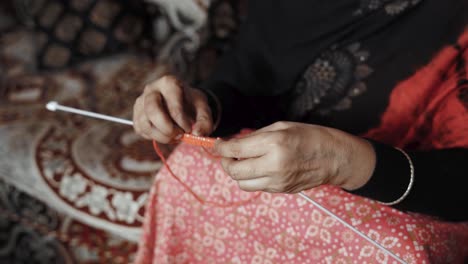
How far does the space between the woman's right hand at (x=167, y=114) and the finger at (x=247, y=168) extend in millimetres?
141

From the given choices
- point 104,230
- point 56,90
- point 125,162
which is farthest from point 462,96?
point 56,90

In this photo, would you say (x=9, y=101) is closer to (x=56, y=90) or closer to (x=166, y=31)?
(x=56, y=90)

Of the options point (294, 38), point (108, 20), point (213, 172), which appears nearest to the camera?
point (213, 172)

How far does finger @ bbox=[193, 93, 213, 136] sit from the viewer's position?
0.65 metres

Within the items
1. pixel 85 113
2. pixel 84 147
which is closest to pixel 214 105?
pixel 85 113

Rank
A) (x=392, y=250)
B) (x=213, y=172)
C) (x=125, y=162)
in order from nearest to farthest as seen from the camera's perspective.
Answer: (x=392, y=250) → (x=213, y=172) → (x=125, y=162)

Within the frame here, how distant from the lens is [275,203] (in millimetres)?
651

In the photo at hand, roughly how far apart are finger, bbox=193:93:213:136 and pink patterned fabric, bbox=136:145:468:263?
70 mm

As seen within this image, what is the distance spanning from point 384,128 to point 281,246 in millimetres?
→ 306

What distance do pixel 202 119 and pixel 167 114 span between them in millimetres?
64

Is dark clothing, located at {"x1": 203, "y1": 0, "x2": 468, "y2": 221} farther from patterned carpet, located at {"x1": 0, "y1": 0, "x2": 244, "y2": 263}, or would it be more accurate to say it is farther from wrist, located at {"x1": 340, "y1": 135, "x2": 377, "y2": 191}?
patterned carpet, located at {"x1": 0, "y1": 0, "x2": 244, "y2": 263}

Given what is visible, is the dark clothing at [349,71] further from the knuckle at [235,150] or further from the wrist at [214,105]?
the knuckle at [235,150]

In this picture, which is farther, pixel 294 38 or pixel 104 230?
pixel 104 230

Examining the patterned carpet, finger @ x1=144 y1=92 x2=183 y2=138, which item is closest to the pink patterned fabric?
finger @ x1=144 y1=92 x2=183 y2=138
